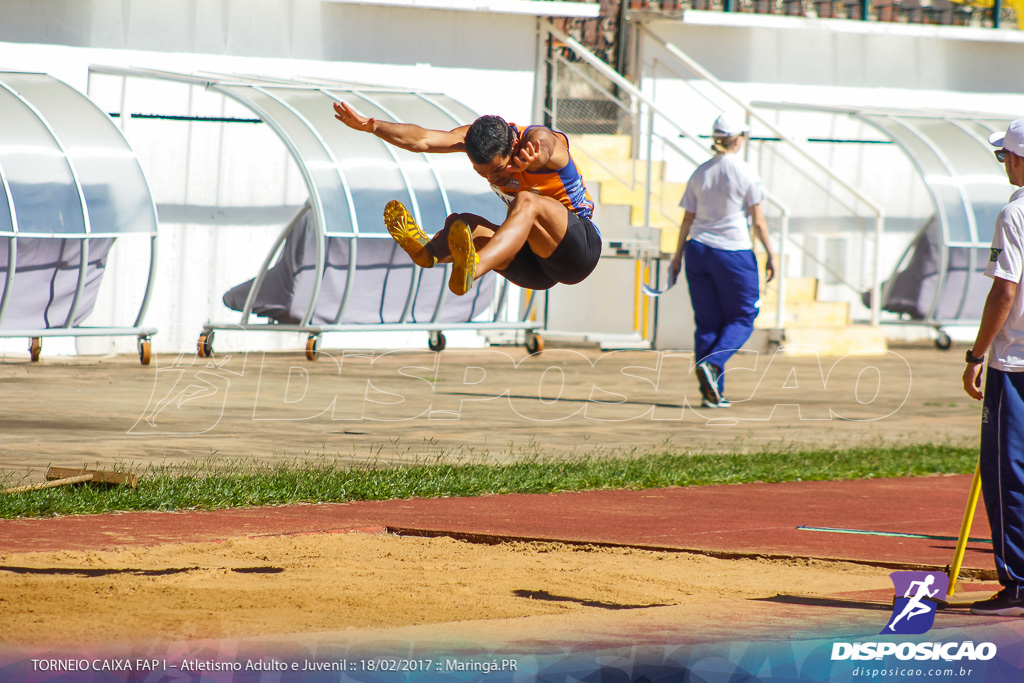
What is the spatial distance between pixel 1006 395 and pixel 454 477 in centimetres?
408

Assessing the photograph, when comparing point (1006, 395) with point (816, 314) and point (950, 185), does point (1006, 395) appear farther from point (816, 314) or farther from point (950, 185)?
point (950, 185)

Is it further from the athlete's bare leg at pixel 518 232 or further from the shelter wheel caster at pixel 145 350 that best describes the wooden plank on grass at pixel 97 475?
the shelter wheel caster at pixel 145 350

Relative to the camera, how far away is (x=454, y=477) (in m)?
9.19

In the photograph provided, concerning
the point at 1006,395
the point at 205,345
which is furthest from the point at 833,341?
the point at 1006,395

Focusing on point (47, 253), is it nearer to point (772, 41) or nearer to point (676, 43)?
point (676, 43)

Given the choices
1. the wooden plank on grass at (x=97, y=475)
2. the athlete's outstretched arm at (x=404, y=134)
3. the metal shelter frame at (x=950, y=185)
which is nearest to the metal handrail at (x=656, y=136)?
the metal shelter frame at (x=950, y=185)

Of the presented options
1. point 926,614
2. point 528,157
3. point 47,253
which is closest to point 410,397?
point 47,253

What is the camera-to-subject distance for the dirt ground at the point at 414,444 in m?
5.59

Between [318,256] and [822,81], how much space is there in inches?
394

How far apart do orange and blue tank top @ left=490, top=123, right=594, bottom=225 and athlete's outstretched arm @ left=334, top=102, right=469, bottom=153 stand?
33 cm

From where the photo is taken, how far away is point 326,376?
50.2 ft

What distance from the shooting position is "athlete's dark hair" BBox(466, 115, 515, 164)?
6.83 meters

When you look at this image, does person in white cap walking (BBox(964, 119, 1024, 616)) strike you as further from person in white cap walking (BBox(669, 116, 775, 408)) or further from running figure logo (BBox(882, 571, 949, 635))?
person in white cap walking (BBox(669, 116, 775, 408))

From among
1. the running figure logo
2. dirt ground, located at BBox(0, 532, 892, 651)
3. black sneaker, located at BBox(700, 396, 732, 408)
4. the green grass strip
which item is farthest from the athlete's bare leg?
black sneaker, located at BBox(700, 396, 732, 408)
